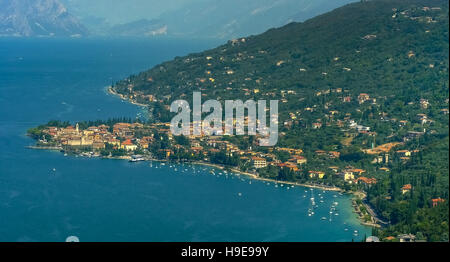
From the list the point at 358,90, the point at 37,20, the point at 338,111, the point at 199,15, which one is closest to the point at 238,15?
the point at 199,15

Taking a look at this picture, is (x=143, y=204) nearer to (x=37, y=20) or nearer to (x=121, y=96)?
(x=121, y=96)

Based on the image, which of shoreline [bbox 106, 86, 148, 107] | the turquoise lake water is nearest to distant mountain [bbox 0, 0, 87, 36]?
shoreline [bbox 106, 86, 148, 107]

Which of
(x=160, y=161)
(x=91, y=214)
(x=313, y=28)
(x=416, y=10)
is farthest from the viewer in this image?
(x=313, y=28)

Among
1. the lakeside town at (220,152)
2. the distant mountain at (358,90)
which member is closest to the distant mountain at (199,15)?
the distant mountain at (358,90)

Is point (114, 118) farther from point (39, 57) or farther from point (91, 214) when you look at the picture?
point (39, 57)

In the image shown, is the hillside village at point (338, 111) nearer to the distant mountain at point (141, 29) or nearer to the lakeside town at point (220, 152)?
the lakeside town at point (220, 152)
